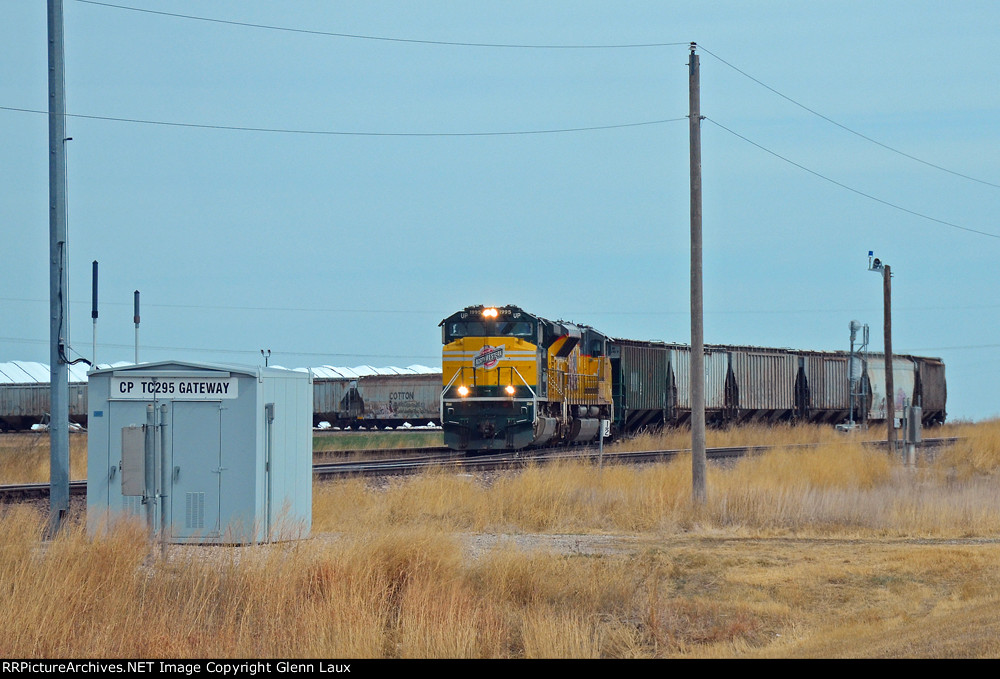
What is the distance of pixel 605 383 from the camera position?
3306cm

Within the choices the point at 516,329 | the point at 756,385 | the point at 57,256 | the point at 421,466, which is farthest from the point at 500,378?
the point at 756,385

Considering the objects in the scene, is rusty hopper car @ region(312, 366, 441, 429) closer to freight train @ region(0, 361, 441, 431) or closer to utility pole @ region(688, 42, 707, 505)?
freight train @ region(0, 361, 441, 431)

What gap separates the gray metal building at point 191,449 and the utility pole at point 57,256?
2.35ft

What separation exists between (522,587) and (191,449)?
3545 millimetres

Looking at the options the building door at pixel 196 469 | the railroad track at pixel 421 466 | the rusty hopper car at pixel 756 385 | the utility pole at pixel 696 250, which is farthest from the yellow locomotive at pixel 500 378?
the building door at pixel 196 469

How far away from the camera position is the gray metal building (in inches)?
411

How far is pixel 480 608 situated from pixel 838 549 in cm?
542

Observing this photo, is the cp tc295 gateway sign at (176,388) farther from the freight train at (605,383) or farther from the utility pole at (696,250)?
the freight train at (605,383)

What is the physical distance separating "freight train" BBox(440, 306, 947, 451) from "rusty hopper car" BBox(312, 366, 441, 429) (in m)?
14.9

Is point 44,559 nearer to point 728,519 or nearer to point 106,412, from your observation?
point 106,412

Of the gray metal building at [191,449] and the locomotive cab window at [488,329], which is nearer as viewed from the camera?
the gray metal building at [191,449]

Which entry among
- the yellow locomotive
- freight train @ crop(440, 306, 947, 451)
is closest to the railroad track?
the yellow locomotive

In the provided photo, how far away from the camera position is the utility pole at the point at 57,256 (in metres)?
11.2
